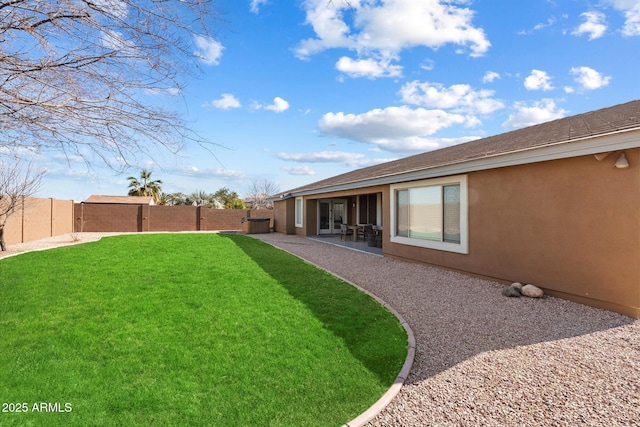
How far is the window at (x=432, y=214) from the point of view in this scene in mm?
8656

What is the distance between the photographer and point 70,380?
3391 millimetres

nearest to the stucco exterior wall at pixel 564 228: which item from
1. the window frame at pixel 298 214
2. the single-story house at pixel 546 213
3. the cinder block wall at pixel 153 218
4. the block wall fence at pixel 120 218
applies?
the single-story house at pixel 546 213

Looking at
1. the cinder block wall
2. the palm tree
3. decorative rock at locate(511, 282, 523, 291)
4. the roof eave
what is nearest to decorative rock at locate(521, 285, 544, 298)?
decorative rock at locate(511, 282, 523, 291)

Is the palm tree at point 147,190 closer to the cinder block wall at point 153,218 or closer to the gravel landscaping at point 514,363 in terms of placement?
the cinder block wall at point 153,218

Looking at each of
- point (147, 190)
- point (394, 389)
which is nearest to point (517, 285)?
point (394, 389)

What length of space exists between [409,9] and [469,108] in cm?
1234

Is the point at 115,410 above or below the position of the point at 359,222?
below

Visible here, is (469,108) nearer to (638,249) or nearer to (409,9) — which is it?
(638,249)

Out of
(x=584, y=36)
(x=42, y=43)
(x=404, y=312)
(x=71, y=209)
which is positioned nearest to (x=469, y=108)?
(x=584, y=36)

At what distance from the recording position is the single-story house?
5.46 meters

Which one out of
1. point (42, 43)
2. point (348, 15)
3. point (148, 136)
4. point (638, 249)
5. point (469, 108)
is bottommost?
point (638, 249)

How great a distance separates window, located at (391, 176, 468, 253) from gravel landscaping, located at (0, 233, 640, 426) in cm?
225

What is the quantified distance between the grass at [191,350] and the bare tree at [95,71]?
2.22 metres

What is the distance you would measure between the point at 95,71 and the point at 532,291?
7545 mm
